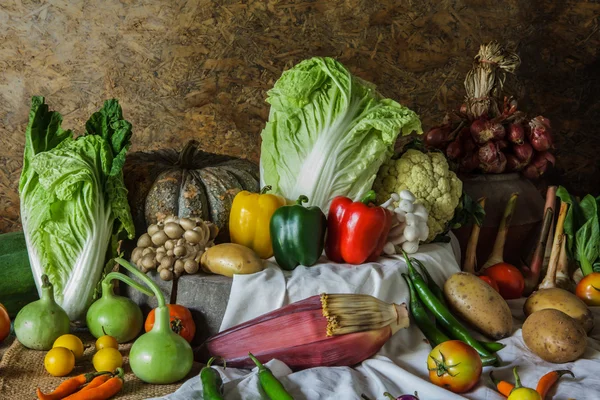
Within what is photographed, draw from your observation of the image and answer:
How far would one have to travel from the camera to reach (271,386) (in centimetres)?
246

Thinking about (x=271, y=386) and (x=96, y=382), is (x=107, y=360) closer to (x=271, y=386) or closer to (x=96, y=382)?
(x=96, y=382)

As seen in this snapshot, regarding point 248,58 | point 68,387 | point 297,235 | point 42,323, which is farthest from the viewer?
point 248,58

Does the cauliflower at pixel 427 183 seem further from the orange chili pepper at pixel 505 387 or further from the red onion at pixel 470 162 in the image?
the orange chili pepper at pixel 505 387

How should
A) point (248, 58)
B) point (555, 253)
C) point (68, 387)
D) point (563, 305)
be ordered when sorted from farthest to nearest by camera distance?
point (248, 58)
point (555, 253)
point (563, 305)
point (68, 387)

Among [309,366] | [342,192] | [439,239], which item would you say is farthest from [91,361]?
[439,239]

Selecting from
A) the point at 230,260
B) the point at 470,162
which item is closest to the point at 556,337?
the point at 230,260

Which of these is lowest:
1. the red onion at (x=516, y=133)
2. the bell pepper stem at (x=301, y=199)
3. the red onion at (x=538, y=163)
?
the red onion at (x=538, y=163)

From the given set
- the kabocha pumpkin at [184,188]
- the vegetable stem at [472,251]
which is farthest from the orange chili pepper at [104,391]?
the vegetable stem at [472,251]

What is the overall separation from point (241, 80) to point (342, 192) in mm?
1523

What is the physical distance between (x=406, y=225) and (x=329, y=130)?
60 cm

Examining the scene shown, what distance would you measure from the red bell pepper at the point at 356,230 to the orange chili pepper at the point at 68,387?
1.17 meters

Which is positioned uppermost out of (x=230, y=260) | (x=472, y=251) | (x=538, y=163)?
(x=538, y=163)

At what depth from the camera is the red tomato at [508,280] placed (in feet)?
12.2

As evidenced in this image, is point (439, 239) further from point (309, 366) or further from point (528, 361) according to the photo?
point (309, 366)
